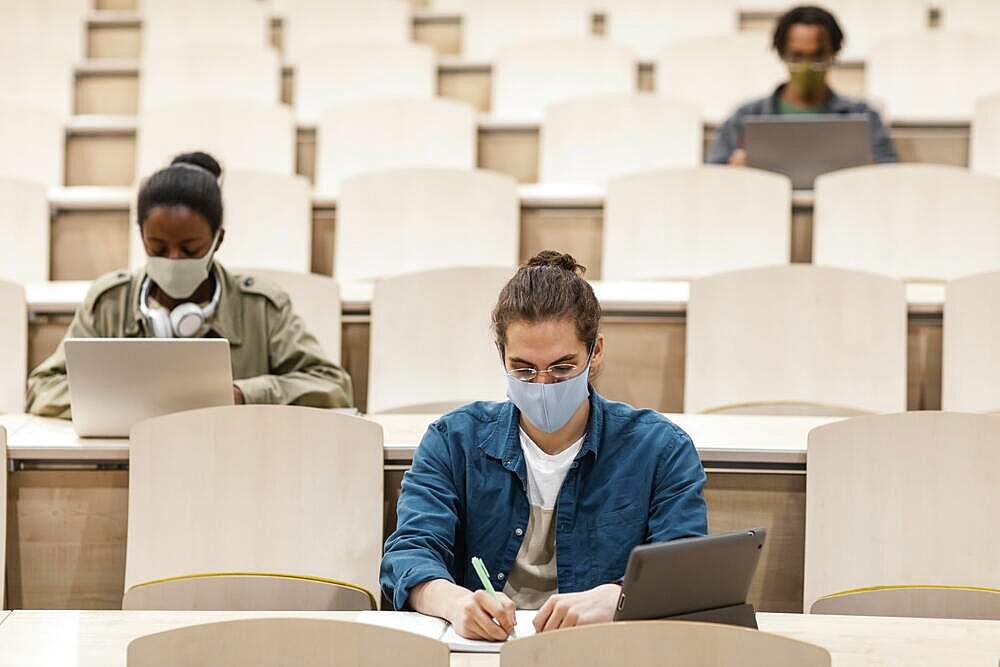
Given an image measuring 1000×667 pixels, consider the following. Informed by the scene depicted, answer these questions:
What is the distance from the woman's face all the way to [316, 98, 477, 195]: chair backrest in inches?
51.6

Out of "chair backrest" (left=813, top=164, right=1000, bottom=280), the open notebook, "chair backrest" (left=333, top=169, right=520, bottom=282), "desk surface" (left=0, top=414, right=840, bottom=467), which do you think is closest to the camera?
the open notebook

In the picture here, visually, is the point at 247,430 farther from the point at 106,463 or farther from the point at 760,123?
the point at 760,123

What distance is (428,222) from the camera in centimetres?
300

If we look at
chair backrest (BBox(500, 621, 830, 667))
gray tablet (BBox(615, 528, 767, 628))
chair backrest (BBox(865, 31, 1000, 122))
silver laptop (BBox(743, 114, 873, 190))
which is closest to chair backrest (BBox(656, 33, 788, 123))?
chair backrest (BBox(865, 31, 1000, 122))

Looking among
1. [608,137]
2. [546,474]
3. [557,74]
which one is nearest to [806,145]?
[608,137]

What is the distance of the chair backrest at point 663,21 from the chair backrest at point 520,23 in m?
0.10

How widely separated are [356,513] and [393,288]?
2.47 feet

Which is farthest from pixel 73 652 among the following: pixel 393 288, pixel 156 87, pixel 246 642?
pixel 156 87

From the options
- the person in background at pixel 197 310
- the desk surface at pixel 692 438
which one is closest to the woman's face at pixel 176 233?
the person in background at pixel 197 310

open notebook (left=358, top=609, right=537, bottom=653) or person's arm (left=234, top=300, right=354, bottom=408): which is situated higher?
person's arm (left=234, top=300, right=354, bottom=408)

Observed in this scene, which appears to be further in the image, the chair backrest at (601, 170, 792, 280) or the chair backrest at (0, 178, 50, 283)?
the chair backrest at (0, 178, 50, 283)

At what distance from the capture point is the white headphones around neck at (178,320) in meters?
2.22

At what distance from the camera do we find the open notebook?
4.47 ft

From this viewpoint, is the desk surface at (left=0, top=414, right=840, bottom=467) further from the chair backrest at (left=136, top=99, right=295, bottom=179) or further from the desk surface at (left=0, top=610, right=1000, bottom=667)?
the chair backrest at (left=136, top=99, right=295, bottom=179)
